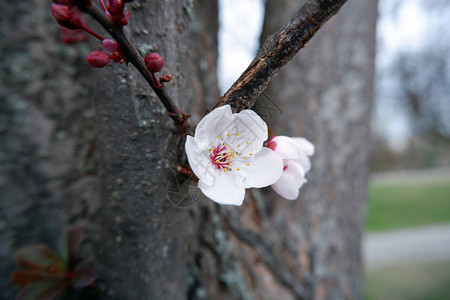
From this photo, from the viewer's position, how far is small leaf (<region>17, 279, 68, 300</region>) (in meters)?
0.88

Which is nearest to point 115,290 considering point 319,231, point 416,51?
point 319,231

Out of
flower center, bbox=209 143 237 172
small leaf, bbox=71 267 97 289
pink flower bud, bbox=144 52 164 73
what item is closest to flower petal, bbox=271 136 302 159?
flower center, bbox=209 143 237 172

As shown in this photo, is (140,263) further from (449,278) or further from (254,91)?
(449,278)

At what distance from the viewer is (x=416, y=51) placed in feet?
30.9

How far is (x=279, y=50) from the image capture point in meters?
0.58

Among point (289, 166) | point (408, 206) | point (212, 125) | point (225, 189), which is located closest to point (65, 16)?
point (212, 125)

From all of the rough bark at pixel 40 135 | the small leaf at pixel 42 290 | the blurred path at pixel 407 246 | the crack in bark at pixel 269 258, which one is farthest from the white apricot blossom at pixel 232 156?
the blurred path at pixel 407 246

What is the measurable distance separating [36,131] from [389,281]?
4.10 meters

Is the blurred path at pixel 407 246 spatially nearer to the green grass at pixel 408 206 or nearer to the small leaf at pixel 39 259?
the green grass at pixel 408 206

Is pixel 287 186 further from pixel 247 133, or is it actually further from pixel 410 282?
pixel 410 282

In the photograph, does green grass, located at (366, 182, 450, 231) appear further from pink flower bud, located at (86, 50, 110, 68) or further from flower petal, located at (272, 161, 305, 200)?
pink flower bud, located at (86, 50, 110, 68)

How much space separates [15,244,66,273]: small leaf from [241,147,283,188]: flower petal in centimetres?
80

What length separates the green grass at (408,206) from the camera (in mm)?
6055

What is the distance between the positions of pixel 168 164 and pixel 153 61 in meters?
0.31
